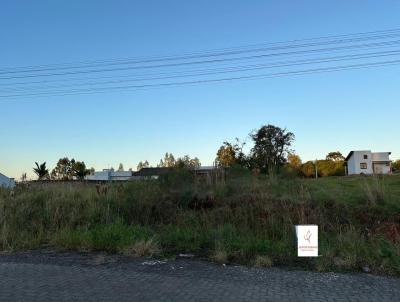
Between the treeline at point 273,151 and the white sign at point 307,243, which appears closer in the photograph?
the white sign at point 307,243

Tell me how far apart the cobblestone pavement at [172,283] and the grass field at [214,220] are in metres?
0.84

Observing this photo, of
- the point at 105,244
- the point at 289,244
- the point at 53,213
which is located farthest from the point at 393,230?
the point at 53,213

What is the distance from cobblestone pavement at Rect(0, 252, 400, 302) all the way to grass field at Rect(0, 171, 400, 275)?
2.77ft

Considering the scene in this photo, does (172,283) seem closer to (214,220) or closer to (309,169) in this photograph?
(214,220)

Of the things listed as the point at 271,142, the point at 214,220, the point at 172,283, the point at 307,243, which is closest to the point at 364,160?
the point at 271,142

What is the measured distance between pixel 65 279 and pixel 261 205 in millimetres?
8047

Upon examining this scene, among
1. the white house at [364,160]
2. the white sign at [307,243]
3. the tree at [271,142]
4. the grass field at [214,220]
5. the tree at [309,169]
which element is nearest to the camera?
the white sign at [307,243]

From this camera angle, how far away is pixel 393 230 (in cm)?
1294

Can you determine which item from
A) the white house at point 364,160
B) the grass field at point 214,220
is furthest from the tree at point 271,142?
the grass field at point 214,220

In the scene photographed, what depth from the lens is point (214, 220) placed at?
14.4m

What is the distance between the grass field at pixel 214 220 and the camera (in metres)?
10.4

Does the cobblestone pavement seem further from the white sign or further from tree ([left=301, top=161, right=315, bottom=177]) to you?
tree ([left=301, top=161, right=315, bottom=177])

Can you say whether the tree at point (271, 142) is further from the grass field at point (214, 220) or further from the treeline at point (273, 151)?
the grass field at point (214, 220)

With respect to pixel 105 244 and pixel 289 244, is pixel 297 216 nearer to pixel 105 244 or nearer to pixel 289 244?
pixel 289 244
